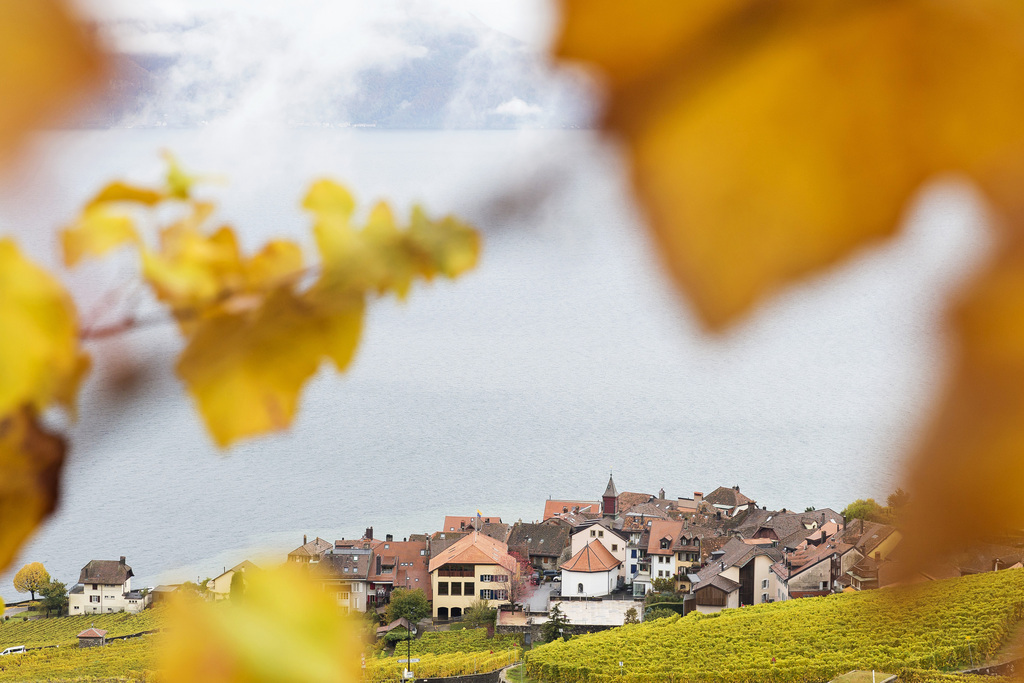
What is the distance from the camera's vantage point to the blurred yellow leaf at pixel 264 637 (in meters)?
0.08

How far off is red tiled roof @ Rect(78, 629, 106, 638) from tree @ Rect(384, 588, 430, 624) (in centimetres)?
226

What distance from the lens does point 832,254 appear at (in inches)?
3.0

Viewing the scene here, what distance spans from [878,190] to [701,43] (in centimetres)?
2

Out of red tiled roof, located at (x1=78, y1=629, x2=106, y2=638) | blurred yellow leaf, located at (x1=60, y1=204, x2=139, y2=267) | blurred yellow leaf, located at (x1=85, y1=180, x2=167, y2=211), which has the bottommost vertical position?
red tiled roof, located at (x1=78, y1=629, x2=106, y2=638)

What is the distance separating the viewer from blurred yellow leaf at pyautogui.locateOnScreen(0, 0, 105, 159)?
3.6 inches

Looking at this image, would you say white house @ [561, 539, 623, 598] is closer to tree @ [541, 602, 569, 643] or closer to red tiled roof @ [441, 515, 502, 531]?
tree @ [541, 602, 569, 643]

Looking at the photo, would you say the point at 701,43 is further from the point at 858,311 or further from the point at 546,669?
the point at 546,669

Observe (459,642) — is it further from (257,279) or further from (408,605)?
(257,279)

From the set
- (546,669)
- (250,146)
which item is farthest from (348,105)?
(546,669)

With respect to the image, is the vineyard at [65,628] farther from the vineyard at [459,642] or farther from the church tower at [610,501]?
the church tower at [610,501]

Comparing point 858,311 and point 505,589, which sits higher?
point 858,311

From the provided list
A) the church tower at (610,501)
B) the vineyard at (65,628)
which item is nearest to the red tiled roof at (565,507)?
the church tower at (610,501)

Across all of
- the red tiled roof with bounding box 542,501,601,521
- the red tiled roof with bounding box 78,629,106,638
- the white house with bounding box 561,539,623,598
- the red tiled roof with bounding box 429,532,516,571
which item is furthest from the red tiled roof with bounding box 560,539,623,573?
the red tiled roof with bounding box 78,629,106,638

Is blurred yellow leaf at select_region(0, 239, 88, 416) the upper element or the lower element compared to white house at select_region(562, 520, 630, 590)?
upper
